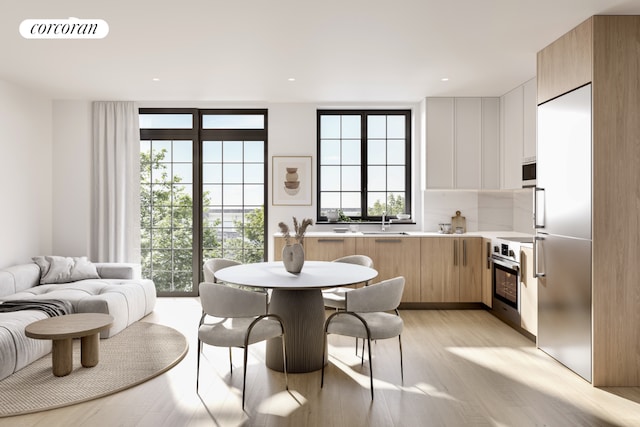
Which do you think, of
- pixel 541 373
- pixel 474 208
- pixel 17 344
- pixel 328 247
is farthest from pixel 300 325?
pixel 474 208

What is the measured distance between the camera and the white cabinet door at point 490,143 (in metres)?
5.85

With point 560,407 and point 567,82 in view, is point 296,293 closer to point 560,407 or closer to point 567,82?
point 560,407

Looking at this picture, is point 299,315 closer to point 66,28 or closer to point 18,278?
point 66,28

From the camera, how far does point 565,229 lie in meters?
3.56

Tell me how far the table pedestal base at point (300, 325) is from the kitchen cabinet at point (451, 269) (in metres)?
2.52

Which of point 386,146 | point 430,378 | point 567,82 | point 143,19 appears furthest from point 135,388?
point 386,146

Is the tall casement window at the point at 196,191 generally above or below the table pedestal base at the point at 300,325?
above

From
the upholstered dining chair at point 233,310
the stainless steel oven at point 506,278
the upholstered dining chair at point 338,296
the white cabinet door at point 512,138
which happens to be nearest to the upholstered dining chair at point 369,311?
the upholstered dining chair at point 338,296

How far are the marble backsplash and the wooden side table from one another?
4.17m

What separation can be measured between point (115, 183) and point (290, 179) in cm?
231

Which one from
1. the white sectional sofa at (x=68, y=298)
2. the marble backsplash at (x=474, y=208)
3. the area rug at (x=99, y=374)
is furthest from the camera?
the marble backsplash at (x=474, y=208)

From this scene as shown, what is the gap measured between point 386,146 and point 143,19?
149 inches

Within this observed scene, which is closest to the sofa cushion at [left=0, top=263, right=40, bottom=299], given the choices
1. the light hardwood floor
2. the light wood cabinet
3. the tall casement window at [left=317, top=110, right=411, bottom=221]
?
the light hardwood floor

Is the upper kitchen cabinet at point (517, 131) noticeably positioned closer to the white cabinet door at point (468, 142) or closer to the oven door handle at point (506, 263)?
the white cabinet door at point (468, 142)
